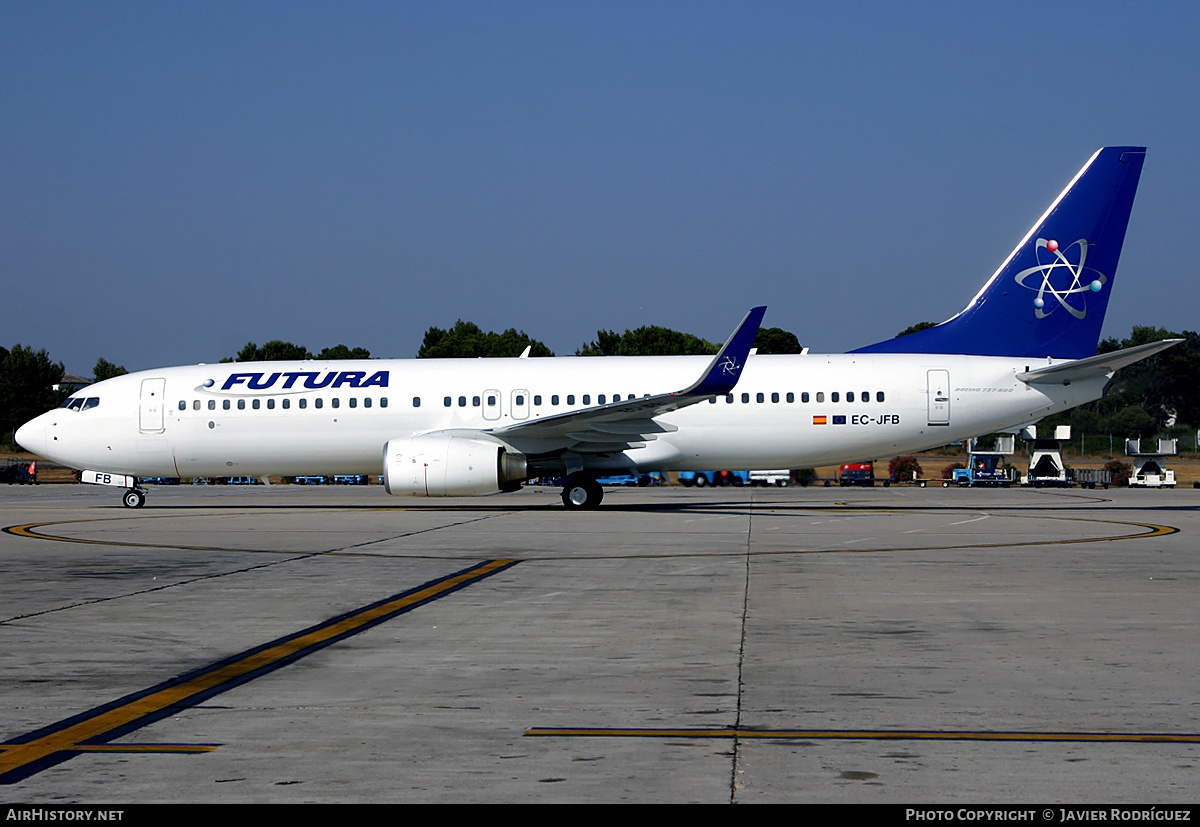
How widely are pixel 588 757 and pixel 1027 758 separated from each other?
2.10m

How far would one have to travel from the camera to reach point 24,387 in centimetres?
9525

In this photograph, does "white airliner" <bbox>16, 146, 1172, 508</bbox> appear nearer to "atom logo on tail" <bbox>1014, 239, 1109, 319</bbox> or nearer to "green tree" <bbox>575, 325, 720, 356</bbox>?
"atom logo on tail" <bbox>1014, 239, 1109, 319</bbox>

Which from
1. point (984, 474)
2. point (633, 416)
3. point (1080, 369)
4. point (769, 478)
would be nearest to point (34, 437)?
point (633, 416)

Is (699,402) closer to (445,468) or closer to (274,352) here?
(445,468)

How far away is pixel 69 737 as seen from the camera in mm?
5973

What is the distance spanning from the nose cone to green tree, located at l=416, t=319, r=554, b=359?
64.3 m

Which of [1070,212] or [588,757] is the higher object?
[1070,212]

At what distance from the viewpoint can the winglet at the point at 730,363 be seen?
2367 cm

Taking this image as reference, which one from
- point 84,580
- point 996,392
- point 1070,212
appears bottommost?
point 84,580

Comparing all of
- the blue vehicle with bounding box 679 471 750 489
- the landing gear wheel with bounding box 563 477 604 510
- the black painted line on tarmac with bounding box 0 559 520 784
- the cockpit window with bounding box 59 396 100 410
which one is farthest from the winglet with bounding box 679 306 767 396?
the blue vehicle with bounding box 679 471 750 489

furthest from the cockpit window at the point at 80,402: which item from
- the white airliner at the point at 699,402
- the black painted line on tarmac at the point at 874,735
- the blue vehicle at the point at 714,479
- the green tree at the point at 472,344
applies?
the green tree at the point at 472,344

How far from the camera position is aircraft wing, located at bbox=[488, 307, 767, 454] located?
23.9m

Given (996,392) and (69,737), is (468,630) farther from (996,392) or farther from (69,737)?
(996,392)

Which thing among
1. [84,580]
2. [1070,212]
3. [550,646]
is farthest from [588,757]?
[1070,212]
